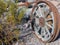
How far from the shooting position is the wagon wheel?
4.44 m

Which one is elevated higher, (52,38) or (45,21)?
(45,21)

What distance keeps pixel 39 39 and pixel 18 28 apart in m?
0.51

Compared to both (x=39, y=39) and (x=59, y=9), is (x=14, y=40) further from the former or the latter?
(x=59, y=9)

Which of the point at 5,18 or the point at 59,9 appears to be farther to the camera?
the point at 5,18

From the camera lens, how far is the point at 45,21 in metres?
4.65

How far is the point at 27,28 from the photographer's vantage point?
16.6ft

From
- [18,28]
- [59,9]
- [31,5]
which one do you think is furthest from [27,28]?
[59,9]

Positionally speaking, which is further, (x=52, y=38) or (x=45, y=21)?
(x=45, y=21)

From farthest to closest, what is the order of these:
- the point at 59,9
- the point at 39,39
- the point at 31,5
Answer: the point at 31,5 < the point at 39,39 < the point at 59,9

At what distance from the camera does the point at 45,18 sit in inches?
184

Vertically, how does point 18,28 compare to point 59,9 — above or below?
below

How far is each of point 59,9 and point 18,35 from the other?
40.2 inches

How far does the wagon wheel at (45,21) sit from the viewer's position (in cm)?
444

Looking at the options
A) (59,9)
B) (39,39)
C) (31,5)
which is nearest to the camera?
(59,9)
